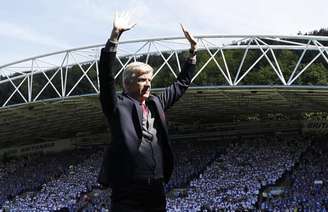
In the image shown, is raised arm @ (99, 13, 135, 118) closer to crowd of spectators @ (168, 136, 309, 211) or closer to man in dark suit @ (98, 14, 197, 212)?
man in dark suit @ (98, 14, 197, 212)

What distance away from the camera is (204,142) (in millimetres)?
38906

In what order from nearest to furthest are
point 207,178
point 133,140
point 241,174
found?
point 133,140, point 241,174, point 207,178

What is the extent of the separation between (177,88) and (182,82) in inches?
3.1

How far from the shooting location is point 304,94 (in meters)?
28.1

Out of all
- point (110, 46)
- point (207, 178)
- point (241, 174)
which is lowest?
point (207, 178)

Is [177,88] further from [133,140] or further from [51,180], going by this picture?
[51,180]

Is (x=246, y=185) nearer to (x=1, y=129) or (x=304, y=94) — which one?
(x=304, y=94)

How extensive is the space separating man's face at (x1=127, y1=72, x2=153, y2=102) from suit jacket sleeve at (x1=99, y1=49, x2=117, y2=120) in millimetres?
121

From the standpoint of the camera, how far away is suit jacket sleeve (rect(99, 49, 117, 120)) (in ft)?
10.8

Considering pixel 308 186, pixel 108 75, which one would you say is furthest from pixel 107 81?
pixel 308 186

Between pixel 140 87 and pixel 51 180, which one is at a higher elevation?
pixel 140 87

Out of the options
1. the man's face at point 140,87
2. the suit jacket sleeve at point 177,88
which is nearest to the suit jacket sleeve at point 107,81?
the man's face at point 140,87

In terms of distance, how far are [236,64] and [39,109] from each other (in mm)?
26028

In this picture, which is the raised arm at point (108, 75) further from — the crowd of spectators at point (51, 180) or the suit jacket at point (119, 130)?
the crowd of spectators at point (51, 180)
